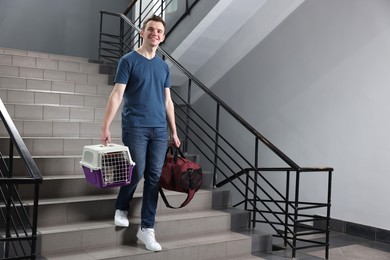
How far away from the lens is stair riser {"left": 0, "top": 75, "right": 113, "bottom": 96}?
17.2 ft

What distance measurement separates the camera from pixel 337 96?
5555 millimetres

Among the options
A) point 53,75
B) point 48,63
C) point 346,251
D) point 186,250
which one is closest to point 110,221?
point 186,250

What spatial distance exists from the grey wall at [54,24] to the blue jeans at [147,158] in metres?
6.12

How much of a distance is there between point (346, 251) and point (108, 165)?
2768mm

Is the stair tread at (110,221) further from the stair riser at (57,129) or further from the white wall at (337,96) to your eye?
the white wall at (337,96)

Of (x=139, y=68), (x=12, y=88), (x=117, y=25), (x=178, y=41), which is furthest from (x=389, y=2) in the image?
(x=117, y=25)

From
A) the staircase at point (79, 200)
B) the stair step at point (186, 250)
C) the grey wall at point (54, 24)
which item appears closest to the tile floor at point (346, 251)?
the stair step at point (186, 250)

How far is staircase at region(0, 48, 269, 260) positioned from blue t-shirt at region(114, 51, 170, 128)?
0.87 m

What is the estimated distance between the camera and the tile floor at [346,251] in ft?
13.4

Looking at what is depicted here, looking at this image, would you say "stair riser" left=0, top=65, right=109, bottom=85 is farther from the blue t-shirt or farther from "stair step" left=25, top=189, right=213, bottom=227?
the blue t-shirt

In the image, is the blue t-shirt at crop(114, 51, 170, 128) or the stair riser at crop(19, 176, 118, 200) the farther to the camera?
the stair riser at crop(19, 176, 118, 200)

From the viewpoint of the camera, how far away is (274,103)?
6363 millimetres

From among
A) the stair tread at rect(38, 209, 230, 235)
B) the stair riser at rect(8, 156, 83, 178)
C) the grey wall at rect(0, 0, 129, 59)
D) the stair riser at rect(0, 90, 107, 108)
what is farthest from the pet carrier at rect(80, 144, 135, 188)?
the grey wall at rect(0, 0, 129, 59)

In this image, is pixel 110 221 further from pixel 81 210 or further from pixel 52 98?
pixel 52 98
